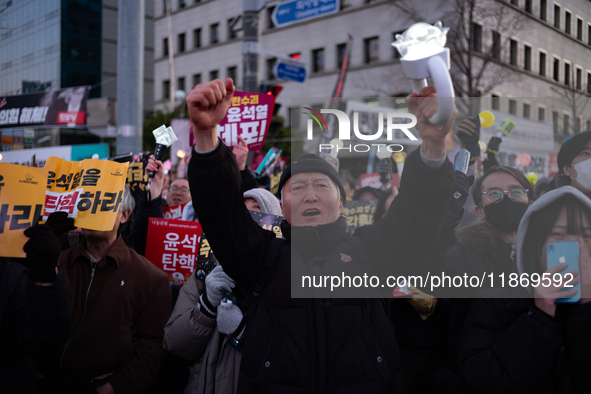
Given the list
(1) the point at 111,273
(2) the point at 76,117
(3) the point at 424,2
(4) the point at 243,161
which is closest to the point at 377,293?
(1) the point at 111,273

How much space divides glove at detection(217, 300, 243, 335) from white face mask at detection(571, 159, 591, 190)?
4.70 ft

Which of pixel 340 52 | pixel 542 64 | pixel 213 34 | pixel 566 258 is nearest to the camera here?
pixel 566 258

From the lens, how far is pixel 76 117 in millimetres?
9828

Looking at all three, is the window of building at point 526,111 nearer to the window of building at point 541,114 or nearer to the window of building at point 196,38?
the window of building at point 541,114

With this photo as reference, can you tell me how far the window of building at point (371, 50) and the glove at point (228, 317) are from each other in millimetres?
23730

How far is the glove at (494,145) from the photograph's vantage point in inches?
72.4

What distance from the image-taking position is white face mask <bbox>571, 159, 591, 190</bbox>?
1.77 meters

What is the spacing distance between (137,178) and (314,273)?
236 cm

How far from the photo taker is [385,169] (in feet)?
6.03

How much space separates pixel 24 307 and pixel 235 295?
896 mm

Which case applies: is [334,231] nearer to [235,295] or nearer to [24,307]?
[235,295]

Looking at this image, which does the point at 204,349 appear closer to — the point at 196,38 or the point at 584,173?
the point at 584,173

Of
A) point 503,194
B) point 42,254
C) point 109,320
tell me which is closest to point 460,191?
point 503,194

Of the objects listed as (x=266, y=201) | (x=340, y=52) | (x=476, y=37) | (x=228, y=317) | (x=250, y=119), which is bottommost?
(x=228, y=317)
